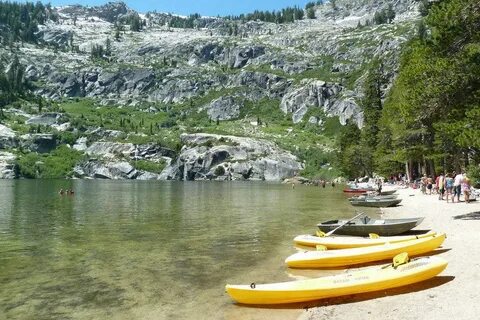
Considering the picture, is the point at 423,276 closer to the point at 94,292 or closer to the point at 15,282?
the point at 94,292

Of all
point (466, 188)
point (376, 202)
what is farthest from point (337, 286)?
point (376, 202)

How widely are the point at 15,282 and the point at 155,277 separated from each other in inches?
237

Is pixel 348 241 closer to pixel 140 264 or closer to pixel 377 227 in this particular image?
pixel 377 227

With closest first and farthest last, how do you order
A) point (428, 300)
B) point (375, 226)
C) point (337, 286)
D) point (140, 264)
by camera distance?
point (428, 300)
point (337, 286)
point (140, 264)
point (375, 226)

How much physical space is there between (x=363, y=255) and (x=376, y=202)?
3159 cm

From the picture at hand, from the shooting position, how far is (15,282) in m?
19.2

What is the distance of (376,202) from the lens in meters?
49.8

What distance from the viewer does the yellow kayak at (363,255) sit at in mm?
19641

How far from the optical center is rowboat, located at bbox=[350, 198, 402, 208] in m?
48.2

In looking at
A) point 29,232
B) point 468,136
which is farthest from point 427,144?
point 29,232

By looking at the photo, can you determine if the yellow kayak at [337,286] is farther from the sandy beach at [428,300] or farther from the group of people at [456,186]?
the group of people at [456,186]

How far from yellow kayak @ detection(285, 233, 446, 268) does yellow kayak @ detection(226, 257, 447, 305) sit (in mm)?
4689

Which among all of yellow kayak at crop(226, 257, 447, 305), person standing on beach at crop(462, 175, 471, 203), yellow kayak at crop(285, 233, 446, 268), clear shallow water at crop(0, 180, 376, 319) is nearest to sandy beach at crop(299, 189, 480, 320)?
yellow kayak at crop(226, 257, 447, 305)

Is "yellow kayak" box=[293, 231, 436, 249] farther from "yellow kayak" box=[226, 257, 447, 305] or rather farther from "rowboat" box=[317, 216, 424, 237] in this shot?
"yellow kayak" box=[226, 257, 447, 305]
